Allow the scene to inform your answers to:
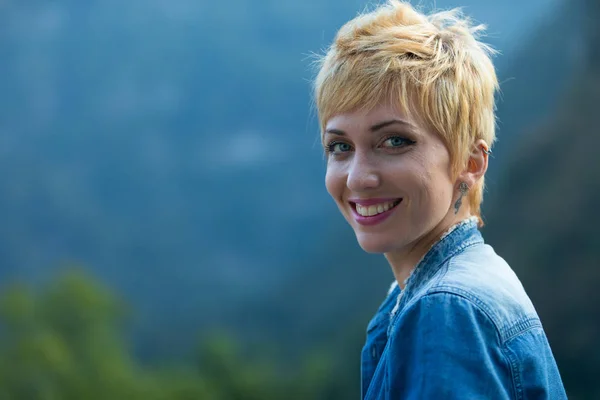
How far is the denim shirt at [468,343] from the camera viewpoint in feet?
3.25

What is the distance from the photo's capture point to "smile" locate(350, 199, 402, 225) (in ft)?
4.04

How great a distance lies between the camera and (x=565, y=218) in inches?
177

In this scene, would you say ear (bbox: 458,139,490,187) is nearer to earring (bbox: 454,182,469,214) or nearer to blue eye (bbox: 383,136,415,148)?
earring (bbox: 454,182,469,214)

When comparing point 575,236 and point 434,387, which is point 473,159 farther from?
point 575,236

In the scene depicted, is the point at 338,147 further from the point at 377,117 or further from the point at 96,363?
the point at 96,363

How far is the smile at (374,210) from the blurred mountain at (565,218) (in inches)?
138

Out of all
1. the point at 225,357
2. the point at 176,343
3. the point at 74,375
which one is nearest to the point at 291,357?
the point at 225,357

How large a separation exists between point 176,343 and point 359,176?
402cm

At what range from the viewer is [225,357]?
5109mm

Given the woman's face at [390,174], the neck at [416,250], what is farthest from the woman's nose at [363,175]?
the neck at [416,250]

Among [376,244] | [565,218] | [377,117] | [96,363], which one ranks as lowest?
[376,244]

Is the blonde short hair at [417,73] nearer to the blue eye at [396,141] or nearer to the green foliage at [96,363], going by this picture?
the blue eye at [396,141]

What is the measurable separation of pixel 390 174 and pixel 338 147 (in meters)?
0.11

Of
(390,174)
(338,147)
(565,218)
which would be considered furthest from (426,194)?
(565,218)
